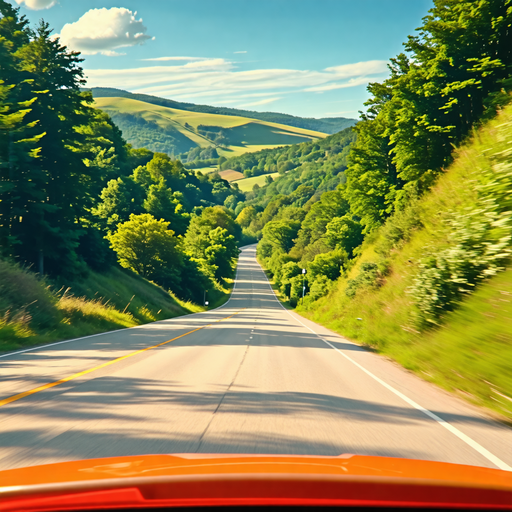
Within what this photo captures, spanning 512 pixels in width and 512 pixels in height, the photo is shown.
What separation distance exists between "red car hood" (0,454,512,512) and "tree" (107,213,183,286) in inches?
→ 2221

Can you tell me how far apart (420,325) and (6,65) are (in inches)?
1020

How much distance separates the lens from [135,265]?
2328 inches

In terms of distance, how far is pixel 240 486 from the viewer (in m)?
2.30

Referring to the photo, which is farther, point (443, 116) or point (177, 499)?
point (443, 116)

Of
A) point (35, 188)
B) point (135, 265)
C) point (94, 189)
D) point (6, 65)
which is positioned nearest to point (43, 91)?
point (6, 65)

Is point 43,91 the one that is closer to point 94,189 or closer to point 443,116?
point 94,189

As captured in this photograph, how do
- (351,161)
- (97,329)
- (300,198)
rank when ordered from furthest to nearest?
(300,198)
(351,161)
(97,329)

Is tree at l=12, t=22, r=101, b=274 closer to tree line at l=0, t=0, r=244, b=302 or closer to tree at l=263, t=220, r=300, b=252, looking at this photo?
tree line at l=0, t=0, r=244, b=302

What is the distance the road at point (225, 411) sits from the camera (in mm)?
5230

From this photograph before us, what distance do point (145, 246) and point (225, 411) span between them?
175 feet

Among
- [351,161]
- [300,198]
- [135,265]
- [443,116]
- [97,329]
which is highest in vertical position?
[443,116]

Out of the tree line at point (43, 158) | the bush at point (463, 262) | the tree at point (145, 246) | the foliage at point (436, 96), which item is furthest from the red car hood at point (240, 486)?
the tree at point (145, 246)

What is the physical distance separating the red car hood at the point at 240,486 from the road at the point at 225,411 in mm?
2413

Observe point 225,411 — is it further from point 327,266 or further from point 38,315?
A: point 327,266
